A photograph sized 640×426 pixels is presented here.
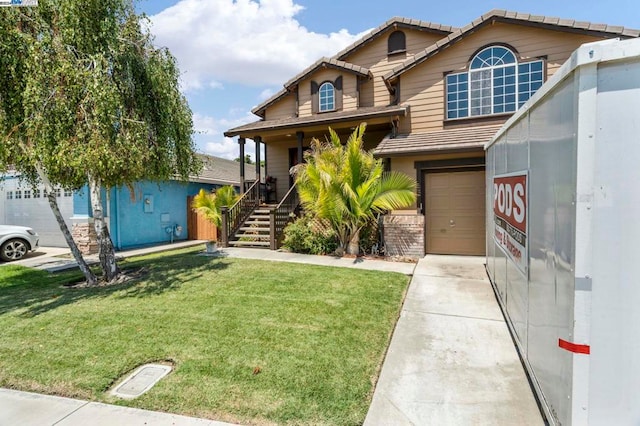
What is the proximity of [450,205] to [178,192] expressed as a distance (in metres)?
11.9

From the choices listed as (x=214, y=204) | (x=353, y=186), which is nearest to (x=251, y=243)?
(x=214, y=204)

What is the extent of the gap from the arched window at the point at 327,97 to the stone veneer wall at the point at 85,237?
31.6 feet

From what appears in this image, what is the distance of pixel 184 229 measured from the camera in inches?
602

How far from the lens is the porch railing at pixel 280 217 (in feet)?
32.6

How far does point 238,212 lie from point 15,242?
725 centimetres

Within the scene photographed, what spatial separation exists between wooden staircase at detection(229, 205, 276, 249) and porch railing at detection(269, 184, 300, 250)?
1.08 feet

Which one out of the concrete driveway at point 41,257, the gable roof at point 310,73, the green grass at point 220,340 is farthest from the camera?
the gable roof at point 310,73

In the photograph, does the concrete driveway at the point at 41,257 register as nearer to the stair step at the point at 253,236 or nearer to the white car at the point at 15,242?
the white car at the point at 15,242

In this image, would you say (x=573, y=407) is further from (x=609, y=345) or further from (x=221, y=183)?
(x=221, y=183)

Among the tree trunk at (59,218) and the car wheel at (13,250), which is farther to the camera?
the car wheel at (13,250)

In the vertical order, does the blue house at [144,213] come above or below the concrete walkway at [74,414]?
above

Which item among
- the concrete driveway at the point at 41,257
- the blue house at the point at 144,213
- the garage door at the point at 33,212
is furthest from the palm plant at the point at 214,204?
the garage door at the point at 33,212

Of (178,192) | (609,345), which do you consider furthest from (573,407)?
(178,192)

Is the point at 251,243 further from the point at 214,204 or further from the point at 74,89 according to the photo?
the point at 74,89
